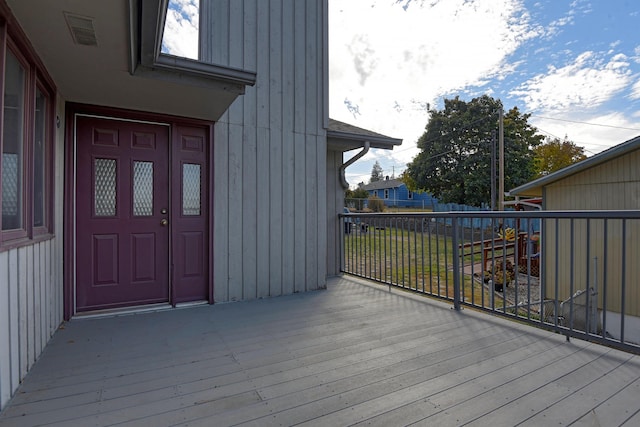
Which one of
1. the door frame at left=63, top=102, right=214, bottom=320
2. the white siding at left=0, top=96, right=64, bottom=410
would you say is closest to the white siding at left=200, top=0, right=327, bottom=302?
the door frame at left=63, top=102, right=214, bottom=320

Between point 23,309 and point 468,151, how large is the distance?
77.1 ft

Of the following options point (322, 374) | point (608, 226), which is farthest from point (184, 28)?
point (608, 226)

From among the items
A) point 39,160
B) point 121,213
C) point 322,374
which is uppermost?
point 39,160

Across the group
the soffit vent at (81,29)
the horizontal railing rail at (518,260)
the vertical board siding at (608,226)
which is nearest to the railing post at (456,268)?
the horizontal railing rail at (518,260)

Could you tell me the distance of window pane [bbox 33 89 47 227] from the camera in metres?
2.19

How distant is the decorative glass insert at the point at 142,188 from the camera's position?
319cm

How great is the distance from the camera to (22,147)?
1912mm

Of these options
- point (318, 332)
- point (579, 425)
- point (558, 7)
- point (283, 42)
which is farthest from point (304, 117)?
point (558, 7)

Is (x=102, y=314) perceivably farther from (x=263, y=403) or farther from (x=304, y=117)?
(x=304, y=117)

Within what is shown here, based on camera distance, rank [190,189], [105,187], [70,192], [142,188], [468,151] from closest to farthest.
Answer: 1. [70,192]
2. [105,187]
3. [142,188]
4. [190,189]
5. [468,151]

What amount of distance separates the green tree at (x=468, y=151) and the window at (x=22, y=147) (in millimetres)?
21751

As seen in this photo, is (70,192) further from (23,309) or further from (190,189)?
(23,309)

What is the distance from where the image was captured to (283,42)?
3898mm

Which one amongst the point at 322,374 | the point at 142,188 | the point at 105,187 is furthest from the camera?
the point at 142,188
